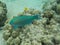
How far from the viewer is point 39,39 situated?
8.16ft

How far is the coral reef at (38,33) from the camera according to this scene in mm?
2518

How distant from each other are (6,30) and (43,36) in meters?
0.96

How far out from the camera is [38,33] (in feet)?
8.56

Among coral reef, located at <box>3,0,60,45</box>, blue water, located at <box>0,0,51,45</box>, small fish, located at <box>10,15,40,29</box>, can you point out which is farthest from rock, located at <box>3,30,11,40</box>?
blue water, located at <box>0,0,51,45</box>

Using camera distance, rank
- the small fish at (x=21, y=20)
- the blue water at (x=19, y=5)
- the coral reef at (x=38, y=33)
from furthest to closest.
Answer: the blue water at (x=19, y=5) < the small fish at (x=21, y=20) < the coral reef at (x=38, y=33)

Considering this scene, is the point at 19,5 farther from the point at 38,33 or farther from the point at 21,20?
the point at 38,33

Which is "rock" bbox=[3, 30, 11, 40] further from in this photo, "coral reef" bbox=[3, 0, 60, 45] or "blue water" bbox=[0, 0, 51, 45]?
"blue water" bbox=[0, 0, 51, 45]

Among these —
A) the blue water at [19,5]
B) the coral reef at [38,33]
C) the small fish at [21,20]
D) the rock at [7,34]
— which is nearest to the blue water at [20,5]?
the blue water at [19,5]

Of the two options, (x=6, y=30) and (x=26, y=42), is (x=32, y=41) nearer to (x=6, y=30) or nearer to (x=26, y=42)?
(x=26, y=42)

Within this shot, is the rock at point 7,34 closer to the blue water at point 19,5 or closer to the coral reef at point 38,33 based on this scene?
the coral reef at point 38,33

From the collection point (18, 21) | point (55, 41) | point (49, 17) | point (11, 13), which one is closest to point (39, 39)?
point (55, 41)

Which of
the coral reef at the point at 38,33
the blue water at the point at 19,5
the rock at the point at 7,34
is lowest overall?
the rock at the point at 7,34

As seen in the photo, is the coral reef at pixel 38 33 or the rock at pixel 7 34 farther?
the rock at pixel 7 34

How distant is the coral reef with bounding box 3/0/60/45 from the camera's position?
2518 millimetres
